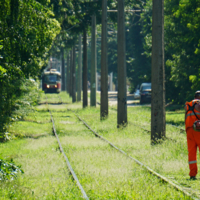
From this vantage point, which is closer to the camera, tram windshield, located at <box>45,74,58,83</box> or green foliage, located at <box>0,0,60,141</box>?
green foliage, located at <box>0,0,60,141</box>

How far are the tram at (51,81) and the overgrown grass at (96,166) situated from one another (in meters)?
42.7

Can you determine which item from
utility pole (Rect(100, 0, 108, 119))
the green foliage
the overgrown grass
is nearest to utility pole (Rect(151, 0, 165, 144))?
the overgrown grass

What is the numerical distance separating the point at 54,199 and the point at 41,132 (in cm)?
1162

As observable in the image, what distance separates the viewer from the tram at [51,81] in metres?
60.5

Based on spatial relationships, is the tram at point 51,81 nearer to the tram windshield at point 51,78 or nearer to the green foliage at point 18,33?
the tram windshield at point 51,78

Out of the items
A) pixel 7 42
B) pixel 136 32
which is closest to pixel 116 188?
pixel 7 42

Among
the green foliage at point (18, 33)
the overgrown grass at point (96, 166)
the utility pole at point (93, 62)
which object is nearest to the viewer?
the overgrown grass at point (96, 166)

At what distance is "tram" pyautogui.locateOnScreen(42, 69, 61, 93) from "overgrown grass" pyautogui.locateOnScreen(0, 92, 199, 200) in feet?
140

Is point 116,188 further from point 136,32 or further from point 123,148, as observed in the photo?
point 136,32

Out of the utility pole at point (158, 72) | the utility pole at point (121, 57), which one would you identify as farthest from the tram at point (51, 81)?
the utility pole at point (158, 72)

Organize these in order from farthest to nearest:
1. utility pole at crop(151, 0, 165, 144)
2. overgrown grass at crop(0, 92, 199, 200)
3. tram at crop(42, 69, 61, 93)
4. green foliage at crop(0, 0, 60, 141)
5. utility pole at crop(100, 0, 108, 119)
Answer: tram at crop(42, 69, 61, 93) < utility pole at crop(100, 0, 108, 119) < utility pole at crop(151, 0, 165, 144) < green foliage at crop(0, 0, 60, 141) < overgrown grass at crop(0, 92, 199, 200)

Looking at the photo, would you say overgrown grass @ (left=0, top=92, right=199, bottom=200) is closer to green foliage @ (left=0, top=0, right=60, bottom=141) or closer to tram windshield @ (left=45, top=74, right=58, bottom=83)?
green foliage @ (left=0, top=0, right=60, bottom=141)

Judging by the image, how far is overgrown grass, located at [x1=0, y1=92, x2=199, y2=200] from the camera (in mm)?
7980

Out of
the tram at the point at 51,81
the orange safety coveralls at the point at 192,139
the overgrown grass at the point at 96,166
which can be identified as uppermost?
the tram at the point at 51,81
